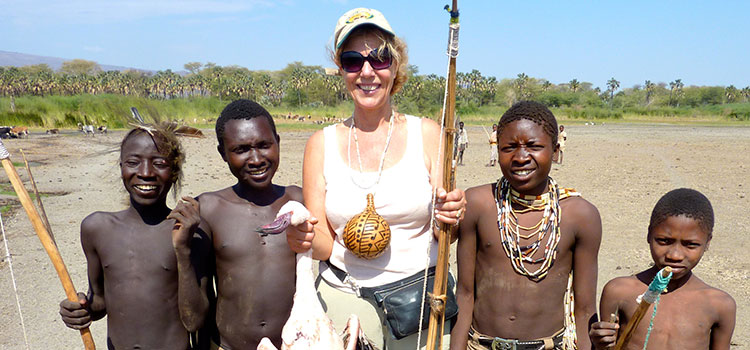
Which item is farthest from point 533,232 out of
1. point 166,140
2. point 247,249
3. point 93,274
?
point 93,274

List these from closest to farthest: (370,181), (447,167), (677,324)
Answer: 1. (447,167)
2. (677,324)
3. (370,181)

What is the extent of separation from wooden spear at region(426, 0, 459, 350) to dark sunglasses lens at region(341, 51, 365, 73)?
659 mm

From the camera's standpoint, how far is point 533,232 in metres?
2.55

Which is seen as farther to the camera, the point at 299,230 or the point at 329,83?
the point at 329,83

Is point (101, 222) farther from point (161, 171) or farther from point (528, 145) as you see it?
point (528, 145)

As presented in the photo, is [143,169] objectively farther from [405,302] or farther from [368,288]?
[405,302]

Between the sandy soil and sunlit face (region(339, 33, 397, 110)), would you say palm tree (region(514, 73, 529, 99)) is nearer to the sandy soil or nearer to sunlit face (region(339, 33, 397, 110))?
the sandy soil

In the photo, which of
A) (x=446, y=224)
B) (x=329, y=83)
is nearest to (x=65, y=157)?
(x=446, y=224)

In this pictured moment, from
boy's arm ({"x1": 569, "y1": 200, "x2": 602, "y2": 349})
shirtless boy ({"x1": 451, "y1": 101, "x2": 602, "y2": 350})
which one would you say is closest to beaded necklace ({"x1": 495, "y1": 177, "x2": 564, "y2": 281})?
shirtless boy ({"x1": 451, "y1": 101, "x2": 602, "y2": 350})

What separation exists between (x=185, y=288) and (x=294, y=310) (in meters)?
0.57

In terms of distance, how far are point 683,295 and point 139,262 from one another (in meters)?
2.70

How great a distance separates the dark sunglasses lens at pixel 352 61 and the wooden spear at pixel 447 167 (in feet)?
2.16

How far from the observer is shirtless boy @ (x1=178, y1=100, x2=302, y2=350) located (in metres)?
2.68

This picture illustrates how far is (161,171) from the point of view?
2.71 meters
